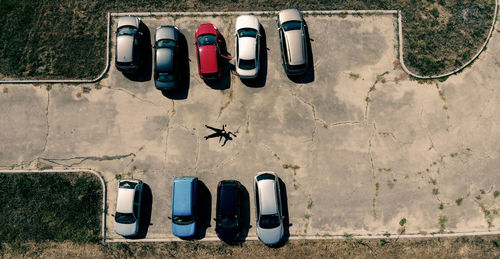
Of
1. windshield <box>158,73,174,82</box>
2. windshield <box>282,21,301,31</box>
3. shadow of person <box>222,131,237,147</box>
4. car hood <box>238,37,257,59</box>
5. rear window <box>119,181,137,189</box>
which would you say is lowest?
rear window <box>119,181,137,189</box>

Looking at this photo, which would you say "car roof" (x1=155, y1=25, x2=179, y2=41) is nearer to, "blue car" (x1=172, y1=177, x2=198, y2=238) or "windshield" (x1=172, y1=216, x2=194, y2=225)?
"blue car" (x1=172, y1=177, x2=198, y2=238)

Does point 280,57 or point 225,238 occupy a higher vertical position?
point 280,57

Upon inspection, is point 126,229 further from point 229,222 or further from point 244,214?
point 244,214

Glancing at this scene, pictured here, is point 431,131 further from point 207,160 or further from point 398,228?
point 207,160

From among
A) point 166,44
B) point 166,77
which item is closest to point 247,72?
point 166,77

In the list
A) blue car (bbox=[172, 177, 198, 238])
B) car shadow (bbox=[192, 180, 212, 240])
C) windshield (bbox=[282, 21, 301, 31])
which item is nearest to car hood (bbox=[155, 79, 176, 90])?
blue car (bbox=[172, 177, 198, 238])

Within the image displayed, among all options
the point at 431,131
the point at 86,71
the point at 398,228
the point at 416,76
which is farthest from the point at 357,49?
the point at 86,71
